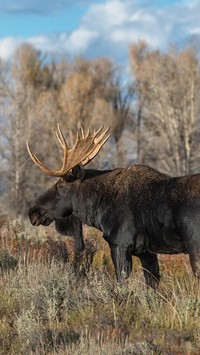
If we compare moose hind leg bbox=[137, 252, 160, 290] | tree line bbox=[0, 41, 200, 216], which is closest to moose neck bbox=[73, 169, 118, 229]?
moose hind leg bbox=[137, 252, 160, 290]

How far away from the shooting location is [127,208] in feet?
26.6

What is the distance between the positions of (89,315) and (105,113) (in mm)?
45804

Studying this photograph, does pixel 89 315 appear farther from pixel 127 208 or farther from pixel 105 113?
pixel 105 113

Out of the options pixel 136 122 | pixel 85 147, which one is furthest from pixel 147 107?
pixel 85 147

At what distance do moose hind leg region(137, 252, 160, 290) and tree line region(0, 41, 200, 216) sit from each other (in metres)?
37.3

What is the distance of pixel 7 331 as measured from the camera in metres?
6.54

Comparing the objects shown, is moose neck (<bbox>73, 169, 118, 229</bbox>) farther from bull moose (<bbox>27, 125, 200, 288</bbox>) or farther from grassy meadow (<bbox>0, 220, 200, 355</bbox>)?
grassy meadow (<bbox>0, 220, 200, 355</bbox>)

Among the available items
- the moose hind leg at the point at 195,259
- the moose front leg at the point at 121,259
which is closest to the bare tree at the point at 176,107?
the moose front leg at the point at 121,259

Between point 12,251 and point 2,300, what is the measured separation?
3796mm

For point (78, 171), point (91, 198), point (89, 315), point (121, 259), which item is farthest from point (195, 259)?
point (78, 171)

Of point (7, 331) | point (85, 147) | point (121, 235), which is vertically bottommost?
point (7, 331)

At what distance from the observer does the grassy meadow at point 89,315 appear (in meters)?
6.00

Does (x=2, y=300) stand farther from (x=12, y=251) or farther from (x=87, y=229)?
(x=87, y=229)

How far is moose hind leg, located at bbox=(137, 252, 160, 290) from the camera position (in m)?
8.53
